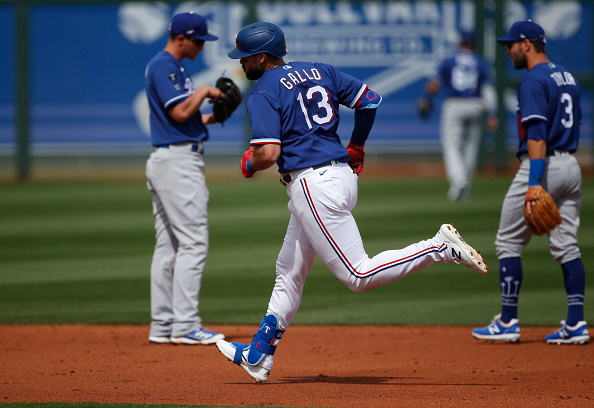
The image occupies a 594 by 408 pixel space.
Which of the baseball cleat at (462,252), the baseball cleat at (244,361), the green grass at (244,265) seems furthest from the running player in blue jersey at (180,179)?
the baseball cleat at (462,252)

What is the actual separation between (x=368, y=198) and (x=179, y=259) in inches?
365

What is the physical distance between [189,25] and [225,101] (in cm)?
59

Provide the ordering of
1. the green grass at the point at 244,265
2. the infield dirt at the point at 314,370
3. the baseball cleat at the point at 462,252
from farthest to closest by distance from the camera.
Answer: the green grass at the point at 244,265 < the baseball cleat at the point at 462,252 < the infield dirt at the point at 314,370

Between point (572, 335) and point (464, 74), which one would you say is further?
point (464, 74)

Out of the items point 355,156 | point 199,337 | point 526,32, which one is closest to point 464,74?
point 526,32

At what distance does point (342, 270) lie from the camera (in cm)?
467

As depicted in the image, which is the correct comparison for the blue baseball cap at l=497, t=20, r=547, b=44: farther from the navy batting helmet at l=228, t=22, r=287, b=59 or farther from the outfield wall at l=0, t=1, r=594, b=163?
the outfield wall at l=0, t=1, r=594, b=163

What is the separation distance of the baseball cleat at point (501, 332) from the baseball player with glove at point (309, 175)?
4.71 feet

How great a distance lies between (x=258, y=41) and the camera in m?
4.69

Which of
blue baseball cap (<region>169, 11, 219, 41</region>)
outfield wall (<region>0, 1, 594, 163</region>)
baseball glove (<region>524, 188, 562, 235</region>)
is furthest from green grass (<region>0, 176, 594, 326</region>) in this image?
outfield wall (<region>0, 1, 594, 163</region>)

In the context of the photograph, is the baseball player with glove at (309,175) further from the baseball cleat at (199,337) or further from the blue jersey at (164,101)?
the blue jersey at (164,101)

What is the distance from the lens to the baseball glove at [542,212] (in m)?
5.49

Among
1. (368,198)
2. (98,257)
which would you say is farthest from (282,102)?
(368,198)

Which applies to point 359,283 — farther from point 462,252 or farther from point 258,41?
point 258,41
